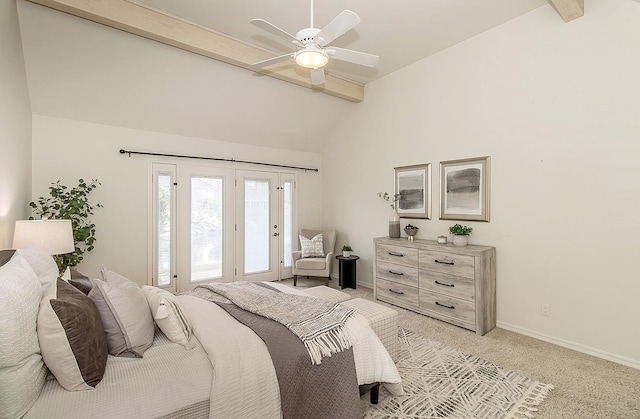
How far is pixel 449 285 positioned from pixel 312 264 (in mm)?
2287

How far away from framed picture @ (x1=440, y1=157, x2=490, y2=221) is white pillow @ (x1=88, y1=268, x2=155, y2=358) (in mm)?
3458

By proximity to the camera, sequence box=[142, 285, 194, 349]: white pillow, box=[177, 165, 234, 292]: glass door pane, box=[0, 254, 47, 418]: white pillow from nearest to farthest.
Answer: box=[0, 254, 47, 418]: white pillow
box=[142, 285, 194, 349]: white pillow
box=[177, 165, 234, 292]: glass door pane

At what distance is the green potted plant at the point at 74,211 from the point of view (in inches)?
134

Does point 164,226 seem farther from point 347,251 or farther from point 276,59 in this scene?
point 276,59

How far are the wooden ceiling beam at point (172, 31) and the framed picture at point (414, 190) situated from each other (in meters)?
1.97

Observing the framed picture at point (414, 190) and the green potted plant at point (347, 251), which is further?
the green potted plant at point (347, 251)

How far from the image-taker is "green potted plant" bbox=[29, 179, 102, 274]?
3.39 m

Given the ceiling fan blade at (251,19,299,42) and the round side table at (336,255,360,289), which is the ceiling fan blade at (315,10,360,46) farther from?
the round side table at (336,255,360,289)

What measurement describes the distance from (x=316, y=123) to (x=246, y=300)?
391cm

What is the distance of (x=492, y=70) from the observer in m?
3.45

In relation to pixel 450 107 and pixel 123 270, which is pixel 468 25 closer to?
pixel 450 107

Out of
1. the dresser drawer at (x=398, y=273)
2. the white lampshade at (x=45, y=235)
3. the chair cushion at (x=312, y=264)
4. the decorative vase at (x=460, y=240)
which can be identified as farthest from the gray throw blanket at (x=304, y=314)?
the chair cushion at (x=312, y=264)

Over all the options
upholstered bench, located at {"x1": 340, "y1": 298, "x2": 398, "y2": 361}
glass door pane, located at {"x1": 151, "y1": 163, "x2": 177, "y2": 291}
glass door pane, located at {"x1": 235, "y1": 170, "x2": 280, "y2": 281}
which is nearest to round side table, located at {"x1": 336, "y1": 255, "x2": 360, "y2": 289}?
glass door pane, located at {"x1": 235, "y1": 170, "x2": 280, "y2": 281}

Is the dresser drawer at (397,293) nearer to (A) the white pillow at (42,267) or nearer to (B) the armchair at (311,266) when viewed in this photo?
(B) the armchair at (311,266)
